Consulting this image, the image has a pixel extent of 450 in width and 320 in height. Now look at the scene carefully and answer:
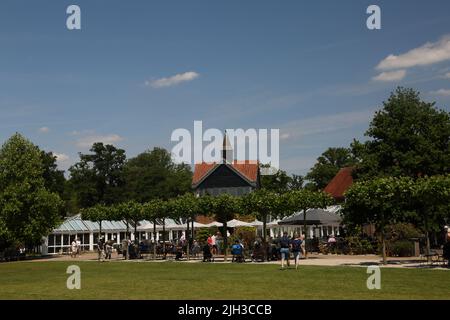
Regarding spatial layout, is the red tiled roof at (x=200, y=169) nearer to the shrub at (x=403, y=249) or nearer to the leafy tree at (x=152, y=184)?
the leafy tree at (x=152, y=184)

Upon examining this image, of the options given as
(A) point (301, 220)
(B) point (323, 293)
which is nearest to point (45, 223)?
(A) point (301, 220)

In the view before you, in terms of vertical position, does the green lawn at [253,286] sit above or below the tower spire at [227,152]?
below

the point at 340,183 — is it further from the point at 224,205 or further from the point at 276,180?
the point at 224,205

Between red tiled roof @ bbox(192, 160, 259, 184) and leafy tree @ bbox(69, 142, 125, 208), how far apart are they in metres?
19.0

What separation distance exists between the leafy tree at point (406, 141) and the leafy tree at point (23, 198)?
23877mm

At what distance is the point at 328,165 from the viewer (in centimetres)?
9156

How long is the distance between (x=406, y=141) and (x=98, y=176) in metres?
60.0

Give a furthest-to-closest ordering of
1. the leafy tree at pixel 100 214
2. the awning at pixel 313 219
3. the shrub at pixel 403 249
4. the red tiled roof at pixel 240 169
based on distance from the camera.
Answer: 1. the red tiled roof at pixel 240 169
2. the leafy tree at pixel 100 214
3. the awning at pixel 313 219
4. the shrub at pixel 403 249

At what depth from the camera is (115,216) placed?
41875mm

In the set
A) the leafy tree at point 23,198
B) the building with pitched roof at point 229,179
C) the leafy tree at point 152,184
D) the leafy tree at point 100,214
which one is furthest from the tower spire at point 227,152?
the leafy tree at point 100,214

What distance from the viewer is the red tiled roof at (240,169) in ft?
230

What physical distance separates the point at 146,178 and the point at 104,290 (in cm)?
7537

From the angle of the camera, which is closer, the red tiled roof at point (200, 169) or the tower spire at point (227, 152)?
the red tiled roof at point (200, 169)
